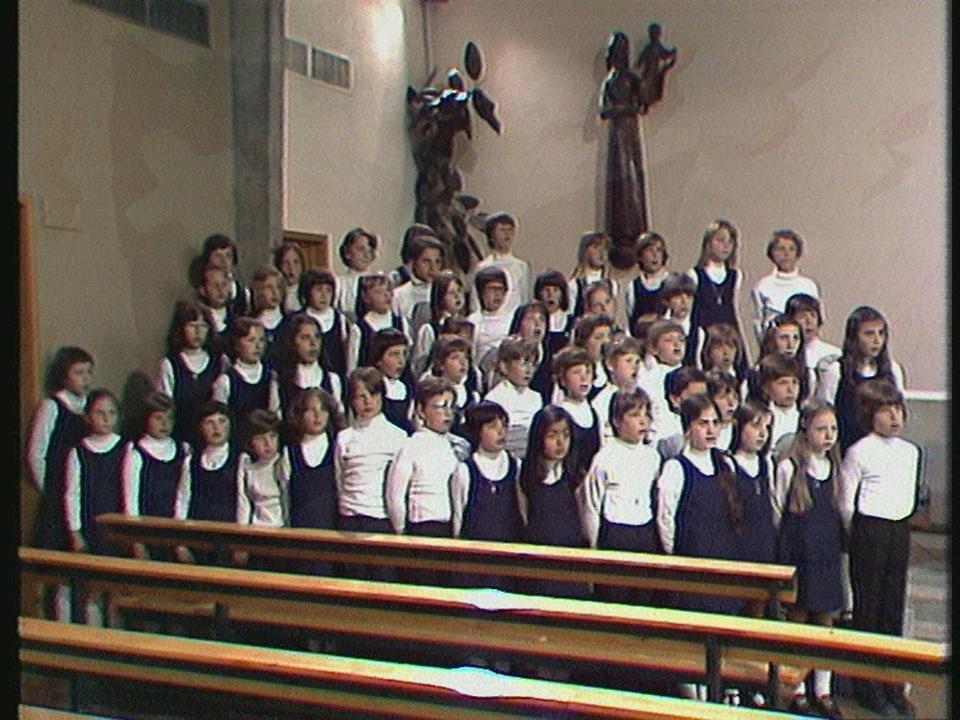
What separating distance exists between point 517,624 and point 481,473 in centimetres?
34

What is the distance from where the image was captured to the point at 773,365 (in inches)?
93.9

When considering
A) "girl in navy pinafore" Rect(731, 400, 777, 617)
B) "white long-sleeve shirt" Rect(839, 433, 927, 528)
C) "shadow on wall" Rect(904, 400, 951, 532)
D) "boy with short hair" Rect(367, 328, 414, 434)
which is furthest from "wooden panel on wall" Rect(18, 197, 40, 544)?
"shadow on wall" Rect(904, 400, 951, 532)

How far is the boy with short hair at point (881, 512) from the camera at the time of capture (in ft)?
7.39

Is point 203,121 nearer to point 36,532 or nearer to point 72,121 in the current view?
point 72,121

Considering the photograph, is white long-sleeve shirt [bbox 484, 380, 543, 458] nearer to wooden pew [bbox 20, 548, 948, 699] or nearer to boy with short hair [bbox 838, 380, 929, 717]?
wooden pew [bbox 20, 548, 948, 699]

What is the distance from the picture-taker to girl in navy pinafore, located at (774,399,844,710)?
2320mm

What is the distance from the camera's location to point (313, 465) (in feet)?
9.23

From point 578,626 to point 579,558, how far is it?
0.49 ft

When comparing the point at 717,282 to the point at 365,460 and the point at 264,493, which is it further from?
the point at 264,493

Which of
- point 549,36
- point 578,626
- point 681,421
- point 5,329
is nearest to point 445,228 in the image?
point 549,36

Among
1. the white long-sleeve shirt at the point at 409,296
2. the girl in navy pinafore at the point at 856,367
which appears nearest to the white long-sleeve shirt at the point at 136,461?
the white long-sleeve shirt at the point at 409,296

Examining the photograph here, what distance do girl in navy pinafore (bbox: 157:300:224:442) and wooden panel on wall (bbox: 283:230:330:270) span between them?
330mm

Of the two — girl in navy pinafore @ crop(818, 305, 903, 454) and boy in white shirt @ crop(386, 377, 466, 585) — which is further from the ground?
girl in navy pinafore @ crop(818, 305, 903, 454)

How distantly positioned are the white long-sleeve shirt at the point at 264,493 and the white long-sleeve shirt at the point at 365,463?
154mm
